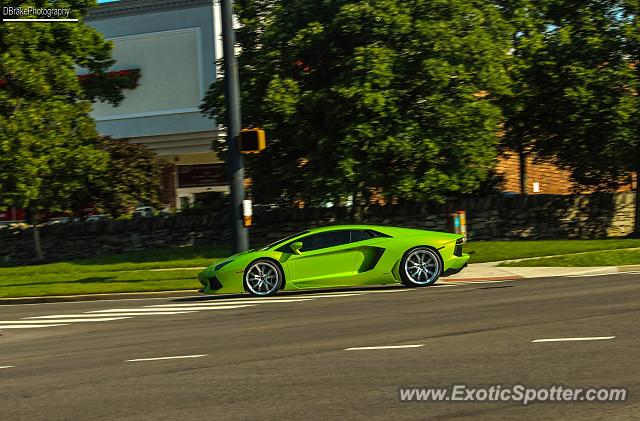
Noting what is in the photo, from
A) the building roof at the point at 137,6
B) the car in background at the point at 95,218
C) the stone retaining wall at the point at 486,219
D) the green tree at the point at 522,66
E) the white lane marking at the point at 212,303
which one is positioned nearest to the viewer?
the white lane marking at the point at 212,303

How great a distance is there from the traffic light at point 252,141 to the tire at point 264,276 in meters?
3.00

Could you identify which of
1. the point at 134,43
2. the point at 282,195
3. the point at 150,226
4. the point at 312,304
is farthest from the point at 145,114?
the point at 312,304

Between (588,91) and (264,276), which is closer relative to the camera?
(264,276)

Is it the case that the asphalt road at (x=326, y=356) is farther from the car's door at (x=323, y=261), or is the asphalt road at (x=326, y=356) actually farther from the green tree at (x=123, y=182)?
the green tree at (x=123, y=182)

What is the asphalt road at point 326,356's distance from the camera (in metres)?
6.90

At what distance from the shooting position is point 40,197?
29578mm

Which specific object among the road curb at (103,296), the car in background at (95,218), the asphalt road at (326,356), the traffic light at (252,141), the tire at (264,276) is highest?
the traffic light at (252,141)

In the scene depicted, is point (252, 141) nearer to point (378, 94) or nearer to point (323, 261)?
point (323, 261)

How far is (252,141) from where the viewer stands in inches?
742

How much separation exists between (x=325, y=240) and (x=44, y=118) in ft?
51.9

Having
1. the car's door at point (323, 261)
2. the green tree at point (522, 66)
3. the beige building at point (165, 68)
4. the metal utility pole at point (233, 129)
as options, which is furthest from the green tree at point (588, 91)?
the beige building at point (165, 68)

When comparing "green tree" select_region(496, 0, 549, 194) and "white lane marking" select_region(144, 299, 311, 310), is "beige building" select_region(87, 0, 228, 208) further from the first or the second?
"white lane marking" select_region(144, 299, 311, 310)

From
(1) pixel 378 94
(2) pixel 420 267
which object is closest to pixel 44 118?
(1) pixel 378 94

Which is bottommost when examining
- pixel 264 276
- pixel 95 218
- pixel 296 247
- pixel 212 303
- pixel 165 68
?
pixel 212 303
